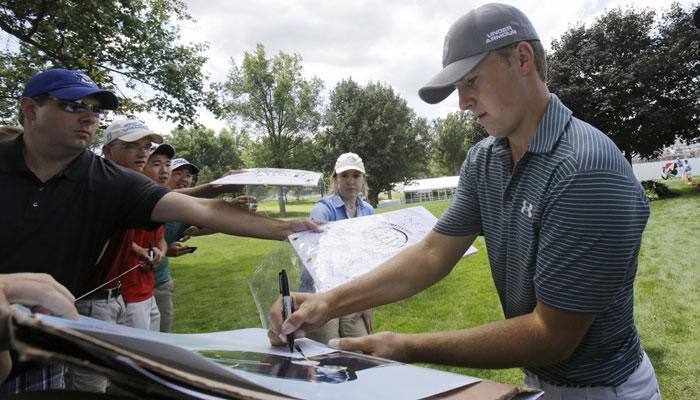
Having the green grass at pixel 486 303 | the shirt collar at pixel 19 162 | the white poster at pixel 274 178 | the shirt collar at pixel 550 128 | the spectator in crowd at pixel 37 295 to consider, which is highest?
the shirt collar at pixel 19 162

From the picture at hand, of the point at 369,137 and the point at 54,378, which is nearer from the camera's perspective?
the point at 54,378

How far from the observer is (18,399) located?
804 millimetres

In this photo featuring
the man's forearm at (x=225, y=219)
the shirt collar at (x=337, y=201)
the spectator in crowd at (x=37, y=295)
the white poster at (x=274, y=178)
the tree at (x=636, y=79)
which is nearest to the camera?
the spectator in crowd at (x=37, y=295)

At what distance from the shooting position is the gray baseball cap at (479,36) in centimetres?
154

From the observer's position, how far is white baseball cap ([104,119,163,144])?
393 cm

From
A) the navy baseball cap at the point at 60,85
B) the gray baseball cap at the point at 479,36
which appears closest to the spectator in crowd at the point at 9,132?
the navy baseball cap at the point at 60,85

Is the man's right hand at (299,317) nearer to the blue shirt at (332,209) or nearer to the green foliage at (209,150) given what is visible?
the blue shirt at (332,209)

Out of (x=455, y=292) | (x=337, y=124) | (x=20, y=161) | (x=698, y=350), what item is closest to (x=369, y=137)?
(x=337, y=124)

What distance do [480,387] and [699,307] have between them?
8.13 meters

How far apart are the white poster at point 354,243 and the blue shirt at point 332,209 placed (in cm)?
190

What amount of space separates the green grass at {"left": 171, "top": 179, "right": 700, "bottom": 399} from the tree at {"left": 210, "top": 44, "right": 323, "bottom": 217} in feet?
109

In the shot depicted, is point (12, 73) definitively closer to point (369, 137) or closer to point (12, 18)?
point (12, 18)

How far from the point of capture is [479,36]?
1551 millimetres

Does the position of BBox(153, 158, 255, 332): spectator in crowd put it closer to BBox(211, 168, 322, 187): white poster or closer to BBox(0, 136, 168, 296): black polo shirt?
BBox(0, 136, 168, 296): black polo shirt
